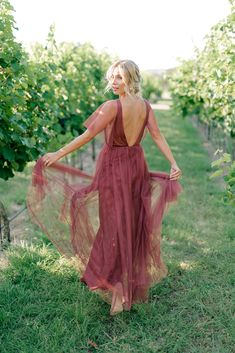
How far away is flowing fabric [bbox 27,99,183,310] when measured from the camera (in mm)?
3314

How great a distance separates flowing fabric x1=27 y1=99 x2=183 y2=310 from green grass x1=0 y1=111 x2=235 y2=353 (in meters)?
0.19

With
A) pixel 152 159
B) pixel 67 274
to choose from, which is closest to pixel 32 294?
pixel 67 274

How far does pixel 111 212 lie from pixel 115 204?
72 mm

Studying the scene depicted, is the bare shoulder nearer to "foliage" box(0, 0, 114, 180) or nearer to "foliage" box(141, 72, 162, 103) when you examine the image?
"foliage" box(0, 0, 114, 180)

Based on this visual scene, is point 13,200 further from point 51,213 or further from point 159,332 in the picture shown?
point 159,332

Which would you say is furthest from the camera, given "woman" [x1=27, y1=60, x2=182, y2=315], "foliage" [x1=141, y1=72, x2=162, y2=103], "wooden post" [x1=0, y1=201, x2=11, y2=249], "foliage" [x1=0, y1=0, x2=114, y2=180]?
"foliage" [x1=141, y1=72, x2=162, y2=103]

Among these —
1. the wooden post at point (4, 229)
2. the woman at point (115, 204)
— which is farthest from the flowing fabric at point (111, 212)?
the wooden post at point (4, 229)

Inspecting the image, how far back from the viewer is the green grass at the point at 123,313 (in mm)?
3086

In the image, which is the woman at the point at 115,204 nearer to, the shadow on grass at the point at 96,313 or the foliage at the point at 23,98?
the shadow on grass at the point at 96,313

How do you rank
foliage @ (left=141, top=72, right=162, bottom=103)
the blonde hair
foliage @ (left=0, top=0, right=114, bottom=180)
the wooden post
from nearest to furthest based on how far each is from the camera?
the blonde hair < foliage @ (left=0, top=0, right=114, bottom=180) < the wooden post < foliage @ (left=141, top=72, right=162, bottom=103)

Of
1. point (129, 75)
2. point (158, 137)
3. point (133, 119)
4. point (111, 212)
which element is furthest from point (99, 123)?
point (111, 212)

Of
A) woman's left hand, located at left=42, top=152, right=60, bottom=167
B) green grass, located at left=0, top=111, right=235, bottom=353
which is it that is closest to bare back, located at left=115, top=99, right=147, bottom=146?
woman's left hand, located at left=42, top=152, right=60, bottom=167

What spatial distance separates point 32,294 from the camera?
366 cm

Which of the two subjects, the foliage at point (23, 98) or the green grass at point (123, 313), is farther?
the foliage at point (23, 98)
